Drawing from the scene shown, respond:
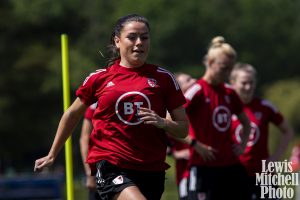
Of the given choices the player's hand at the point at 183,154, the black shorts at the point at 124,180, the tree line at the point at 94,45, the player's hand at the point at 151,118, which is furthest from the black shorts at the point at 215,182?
the tree line at the point at 94,45

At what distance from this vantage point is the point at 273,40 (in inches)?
3691

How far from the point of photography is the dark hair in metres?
7.84

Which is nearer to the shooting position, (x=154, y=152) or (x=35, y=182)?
(x=154, y=152)

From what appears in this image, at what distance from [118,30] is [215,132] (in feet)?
8.13

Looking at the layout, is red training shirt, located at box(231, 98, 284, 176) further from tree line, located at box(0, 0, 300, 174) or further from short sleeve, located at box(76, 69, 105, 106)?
tree line, located at box(0, 0, 300, 174)

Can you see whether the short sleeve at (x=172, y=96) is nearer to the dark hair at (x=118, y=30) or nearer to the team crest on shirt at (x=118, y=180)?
the dark hair at (x=118, y=30)

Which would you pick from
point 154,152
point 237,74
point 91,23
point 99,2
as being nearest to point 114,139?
point 154,152

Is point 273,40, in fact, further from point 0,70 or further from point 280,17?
point 0,70

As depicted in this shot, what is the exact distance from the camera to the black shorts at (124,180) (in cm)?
757

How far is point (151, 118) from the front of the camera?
7.39 m

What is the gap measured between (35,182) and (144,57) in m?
14.7

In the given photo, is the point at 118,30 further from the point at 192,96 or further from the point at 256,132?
the point at 256,132

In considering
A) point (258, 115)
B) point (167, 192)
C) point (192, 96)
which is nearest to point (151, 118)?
point (192, 96)

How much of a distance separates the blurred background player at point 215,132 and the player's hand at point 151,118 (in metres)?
2.49
